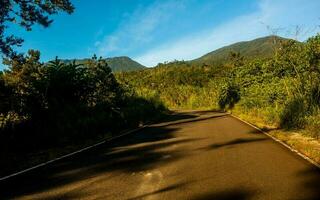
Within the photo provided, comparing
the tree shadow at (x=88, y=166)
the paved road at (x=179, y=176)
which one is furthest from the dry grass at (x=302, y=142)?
the tree shadow at (x=88, y=166)

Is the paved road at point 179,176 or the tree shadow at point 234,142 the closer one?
the paved road at point 179,176

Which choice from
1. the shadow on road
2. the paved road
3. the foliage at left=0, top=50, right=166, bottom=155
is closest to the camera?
the paved road

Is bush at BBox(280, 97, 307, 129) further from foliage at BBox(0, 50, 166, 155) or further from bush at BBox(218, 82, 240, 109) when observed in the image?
bush at BBox(218, 82, 240, 109)

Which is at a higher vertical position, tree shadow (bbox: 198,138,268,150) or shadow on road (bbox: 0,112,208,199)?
shadow on road (bbox: 0,112,208,199)

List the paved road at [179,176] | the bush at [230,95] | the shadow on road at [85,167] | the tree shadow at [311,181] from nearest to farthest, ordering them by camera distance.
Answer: the tree shadow at [311,181] < the paved road at [179,176] < the shadow on road at [85,167] < the bush at [230,95]

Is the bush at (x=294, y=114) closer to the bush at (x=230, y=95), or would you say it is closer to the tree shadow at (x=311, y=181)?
the tree shadow at (x=311, y=181)

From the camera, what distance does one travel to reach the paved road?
21.9ft

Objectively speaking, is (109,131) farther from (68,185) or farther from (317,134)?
(68,185)

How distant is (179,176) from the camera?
812cm

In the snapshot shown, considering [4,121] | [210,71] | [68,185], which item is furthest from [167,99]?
[68,185]

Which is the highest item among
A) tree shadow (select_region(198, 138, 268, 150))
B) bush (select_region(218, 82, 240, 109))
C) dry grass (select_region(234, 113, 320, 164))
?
bush (select_region(218, 82, 240, 109))

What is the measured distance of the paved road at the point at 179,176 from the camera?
6668mm

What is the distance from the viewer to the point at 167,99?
9094 cm

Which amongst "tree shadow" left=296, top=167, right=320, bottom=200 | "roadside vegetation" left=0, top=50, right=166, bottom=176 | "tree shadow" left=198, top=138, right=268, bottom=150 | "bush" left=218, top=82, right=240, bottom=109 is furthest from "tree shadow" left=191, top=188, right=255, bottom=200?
"bush" left=218, top=82, right=240, bottom=109
